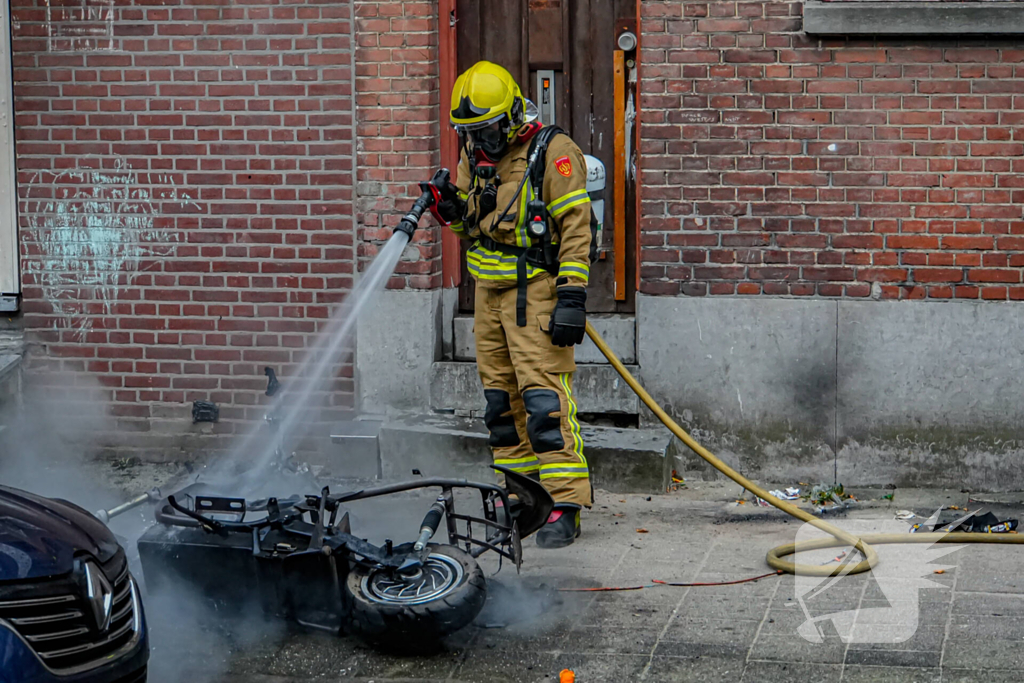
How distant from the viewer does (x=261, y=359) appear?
8039 millimetres

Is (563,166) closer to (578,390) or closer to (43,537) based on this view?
(578,390)

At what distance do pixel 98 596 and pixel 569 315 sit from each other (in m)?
2.80

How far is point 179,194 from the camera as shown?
8.00 metres

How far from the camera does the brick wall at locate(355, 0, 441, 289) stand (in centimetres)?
762

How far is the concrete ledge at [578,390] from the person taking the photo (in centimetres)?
771

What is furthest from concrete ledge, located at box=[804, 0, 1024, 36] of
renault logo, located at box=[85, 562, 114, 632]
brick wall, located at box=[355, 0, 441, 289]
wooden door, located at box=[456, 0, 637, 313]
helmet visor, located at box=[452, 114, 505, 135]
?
renault logo, located at box=[85, 562, 114, 632]

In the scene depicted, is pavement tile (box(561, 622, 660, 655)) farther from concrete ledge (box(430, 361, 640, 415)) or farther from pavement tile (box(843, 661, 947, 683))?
concrete ledge (box(430, 361, 640, 415))

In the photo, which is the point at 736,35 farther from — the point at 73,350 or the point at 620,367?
the point at 73,350

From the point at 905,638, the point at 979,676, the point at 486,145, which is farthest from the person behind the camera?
the point at 486,145

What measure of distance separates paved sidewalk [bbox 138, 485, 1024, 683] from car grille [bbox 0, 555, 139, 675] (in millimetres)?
1001

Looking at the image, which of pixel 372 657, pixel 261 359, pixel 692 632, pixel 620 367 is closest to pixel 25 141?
pixel 261 359

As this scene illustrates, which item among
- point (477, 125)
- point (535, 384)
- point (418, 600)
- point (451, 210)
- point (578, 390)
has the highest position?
point (477, 125)

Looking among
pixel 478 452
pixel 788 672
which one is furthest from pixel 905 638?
pixel 478 452

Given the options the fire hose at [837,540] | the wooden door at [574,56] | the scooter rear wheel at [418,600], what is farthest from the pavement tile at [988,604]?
the wooden door at [574,56]
